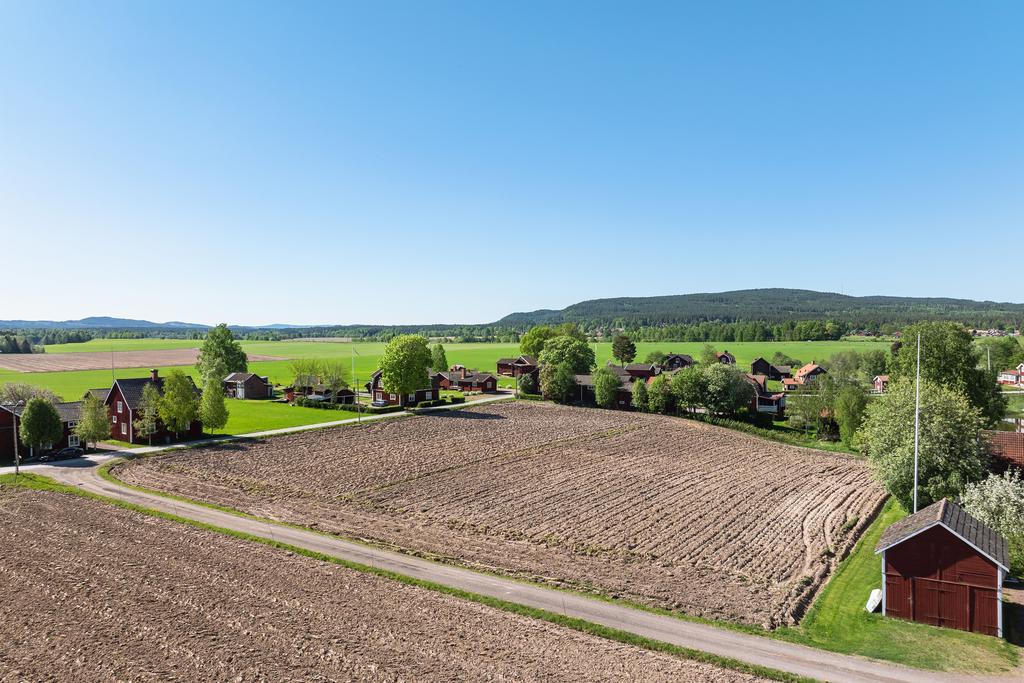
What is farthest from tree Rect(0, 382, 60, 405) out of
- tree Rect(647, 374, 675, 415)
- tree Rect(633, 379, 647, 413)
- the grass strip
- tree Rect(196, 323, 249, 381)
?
tree Rect(647, 374, 675, 415)

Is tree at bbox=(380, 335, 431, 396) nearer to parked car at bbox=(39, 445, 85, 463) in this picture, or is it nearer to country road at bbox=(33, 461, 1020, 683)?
parked car at bbox=(39, 445, 85, 463)

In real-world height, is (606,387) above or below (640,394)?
above

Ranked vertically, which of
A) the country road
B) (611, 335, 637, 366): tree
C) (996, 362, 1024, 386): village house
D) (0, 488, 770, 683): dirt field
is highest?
(611, 335, 637, 366): tree

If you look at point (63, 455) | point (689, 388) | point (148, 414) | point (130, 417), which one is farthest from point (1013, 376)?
point (63, 455)

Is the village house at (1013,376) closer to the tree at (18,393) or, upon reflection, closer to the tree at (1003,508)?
the tree at (1003,508)

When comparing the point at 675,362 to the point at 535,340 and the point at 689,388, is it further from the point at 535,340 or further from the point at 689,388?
the point at 689,388

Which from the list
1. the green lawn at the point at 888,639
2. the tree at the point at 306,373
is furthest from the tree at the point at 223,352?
the green lawn at the point at 888,639

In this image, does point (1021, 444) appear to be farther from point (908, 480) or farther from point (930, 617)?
point (930, 617)
